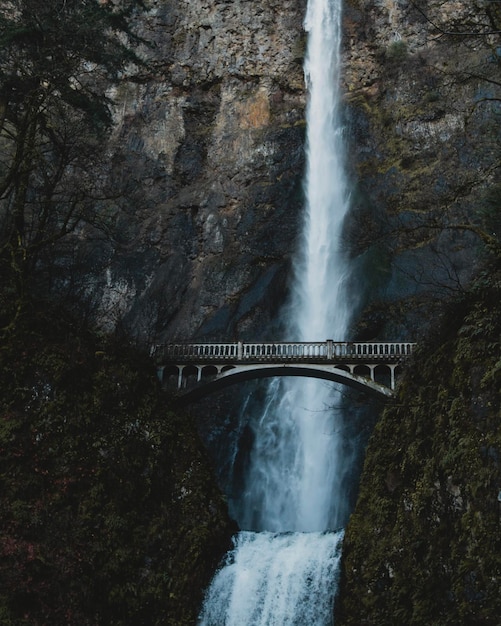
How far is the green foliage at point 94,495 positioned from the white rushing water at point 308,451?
4.21 ft

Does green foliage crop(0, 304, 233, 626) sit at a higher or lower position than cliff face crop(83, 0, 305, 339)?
lower

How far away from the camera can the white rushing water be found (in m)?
16.2

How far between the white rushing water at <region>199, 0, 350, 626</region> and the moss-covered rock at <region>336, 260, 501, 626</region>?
1.84 m

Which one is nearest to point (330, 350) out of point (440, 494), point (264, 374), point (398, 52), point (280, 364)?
point (280, 364)

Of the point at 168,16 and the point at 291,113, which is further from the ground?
the point at 168,16

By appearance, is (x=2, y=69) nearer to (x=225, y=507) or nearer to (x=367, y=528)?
(x=225, y=507)

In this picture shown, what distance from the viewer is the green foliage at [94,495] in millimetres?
14578

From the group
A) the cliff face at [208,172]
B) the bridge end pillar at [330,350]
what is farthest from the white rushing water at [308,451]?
the bridge end pillar at [330,350]

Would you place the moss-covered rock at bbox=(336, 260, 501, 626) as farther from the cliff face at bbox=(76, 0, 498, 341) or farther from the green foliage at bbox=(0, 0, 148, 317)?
the cliff face at bbox=(76, 0, 498, 341)

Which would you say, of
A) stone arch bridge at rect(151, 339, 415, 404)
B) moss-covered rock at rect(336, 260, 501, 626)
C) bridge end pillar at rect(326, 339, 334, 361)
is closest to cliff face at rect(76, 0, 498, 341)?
stone arch bridge at rect(151, 339, 415, 404)

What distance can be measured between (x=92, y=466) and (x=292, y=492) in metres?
11.4

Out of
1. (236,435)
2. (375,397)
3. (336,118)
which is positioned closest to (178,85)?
(336,118)

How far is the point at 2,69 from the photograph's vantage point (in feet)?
57.6

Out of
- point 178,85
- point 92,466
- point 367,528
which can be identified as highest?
point 178,85
